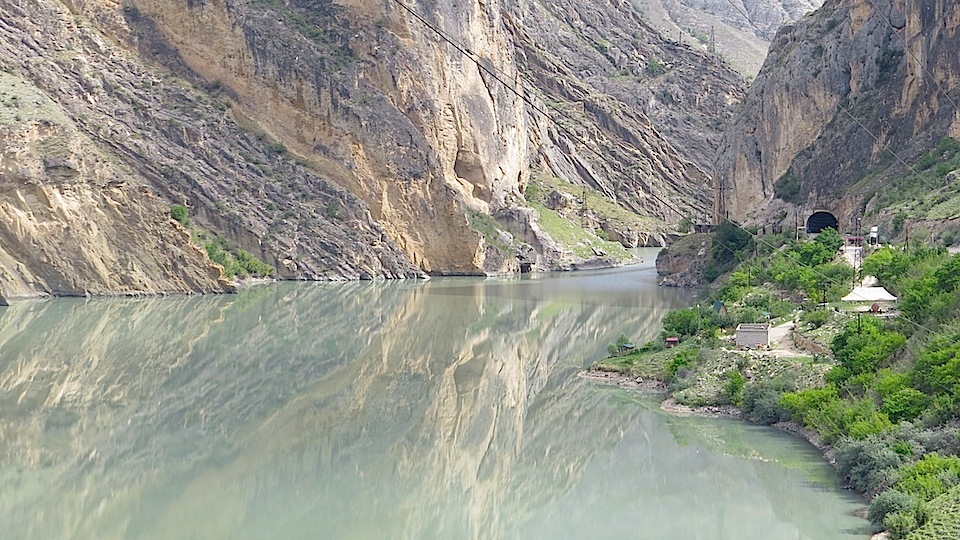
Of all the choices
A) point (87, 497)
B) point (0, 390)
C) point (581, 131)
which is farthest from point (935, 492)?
point (581, 131)

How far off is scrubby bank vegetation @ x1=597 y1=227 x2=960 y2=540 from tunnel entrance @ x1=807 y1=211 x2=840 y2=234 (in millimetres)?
19031

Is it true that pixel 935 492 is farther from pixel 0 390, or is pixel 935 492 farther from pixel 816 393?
pixel 0 390

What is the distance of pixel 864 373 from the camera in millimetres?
28219

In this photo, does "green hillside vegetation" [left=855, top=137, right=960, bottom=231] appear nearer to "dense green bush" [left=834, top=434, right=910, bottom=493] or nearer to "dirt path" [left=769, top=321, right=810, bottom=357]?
"dirt path" [left=769, top=321, right=810, bottom=357]

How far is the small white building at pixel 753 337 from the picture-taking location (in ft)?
113

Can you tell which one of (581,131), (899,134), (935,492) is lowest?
(935,492)

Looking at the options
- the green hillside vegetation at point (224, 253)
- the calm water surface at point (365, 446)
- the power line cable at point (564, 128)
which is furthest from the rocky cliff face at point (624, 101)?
the calm water surface at point (365, 446)

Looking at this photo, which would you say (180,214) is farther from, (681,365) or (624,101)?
(624,101)

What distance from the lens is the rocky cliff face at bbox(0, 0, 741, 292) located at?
71.1 metres

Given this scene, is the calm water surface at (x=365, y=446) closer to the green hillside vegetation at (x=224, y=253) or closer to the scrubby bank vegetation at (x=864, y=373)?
the scrubby bank vegetation at (x=864, y=373)

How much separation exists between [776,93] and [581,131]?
6058 centimetres

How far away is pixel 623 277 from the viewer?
81312mm

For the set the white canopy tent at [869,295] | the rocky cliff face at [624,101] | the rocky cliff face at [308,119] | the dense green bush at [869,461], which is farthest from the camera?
the rocky cliff face at [624,101]

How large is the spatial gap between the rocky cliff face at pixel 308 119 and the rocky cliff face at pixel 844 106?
1586 centimetres
